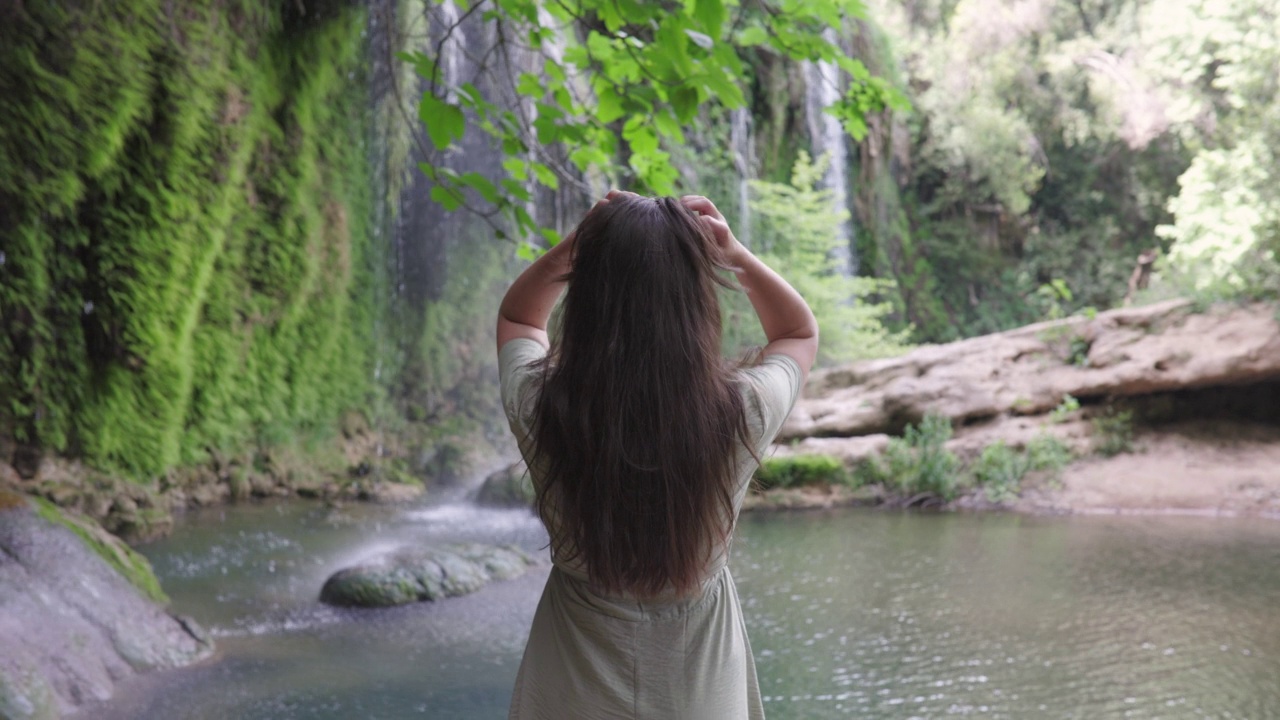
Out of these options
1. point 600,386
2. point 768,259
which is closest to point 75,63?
point 600,386

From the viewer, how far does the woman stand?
1.44 meters

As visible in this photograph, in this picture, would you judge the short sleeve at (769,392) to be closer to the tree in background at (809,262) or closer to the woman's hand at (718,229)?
the woman's hand at (718,229)

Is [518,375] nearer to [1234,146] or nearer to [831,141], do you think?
[831,141]

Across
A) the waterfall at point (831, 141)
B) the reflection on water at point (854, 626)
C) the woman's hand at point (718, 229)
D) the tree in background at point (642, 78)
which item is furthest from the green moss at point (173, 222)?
the waterfall at point (831, 141)

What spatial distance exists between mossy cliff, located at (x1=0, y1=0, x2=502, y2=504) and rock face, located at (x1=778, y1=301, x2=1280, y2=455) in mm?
5444

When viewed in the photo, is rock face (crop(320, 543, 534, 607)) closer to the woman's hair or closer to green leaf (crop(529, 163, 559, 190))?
green leaf (crop(529, 163, 559, 190))

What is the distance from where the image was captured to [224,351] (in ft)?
28.4

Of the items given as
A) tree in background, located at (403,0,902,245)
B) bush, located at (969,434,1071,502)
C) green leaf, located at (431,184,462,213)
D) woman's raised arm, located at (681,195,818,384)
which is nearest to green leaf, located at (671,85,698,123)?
tree in background, located at (403,0,902,245)

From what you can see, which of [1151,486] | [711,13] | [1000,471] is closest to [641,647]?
[711,13]

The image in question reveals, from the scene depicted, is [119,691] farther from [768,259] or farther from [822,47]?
[768,259]

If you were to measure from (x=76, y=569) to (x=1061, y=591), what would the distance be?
5461 millimetres

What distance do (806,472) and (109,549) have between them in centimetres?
689

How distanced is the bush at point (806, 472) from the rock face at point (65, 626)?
21.2 feet

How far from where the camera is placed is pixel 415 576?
18.4ft
